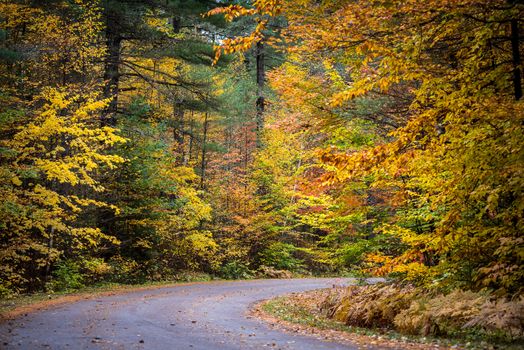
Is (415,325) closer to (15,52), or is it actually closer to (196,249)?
(15,52)

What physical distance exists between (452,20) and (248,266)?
2233 centimetres

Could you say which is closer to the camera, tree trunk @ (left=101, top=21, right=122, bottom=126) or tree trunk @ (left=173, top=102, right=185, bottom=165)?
tree trunk @ (left=101, top=21, right=122, bottom=126)

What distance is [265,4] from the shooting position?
6.20 m

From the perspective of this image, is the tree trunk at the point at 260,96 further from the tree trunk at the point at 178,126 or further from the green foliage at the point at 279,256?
the green foliage at the point at 279,256

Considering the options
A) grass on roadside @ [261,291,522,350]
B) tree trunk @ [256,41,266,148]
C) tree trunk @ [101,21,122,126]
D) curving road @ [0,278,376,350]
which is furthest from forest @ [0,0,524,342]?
curving road @ [0,278,376,350]

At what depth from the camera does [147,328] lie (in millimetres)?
8828

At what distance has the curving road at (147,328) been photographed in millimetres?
7379

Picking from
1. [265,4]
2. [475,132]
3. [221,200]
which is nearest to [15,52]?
[265,4]

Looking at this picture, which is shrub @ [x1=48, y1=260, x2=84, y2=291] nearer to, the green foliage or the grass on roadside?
the grass on roadside

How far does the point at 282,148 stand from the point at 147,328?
2213cm

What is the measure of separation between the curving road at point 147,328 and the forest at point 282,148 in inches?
112

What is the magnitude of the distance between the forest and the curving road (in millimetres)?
2842

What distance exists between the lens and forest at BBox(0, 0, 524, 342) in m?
7.07

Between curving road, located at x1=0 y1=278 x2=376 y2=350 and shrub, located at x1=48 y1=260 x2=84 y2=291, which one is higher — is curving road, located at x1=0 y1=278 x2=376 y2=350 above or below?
above
